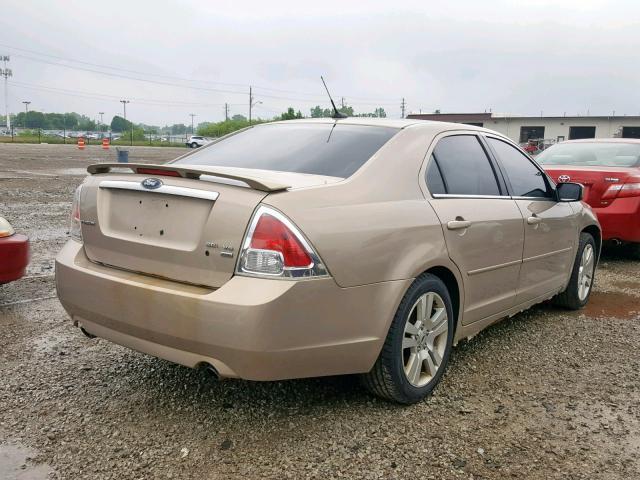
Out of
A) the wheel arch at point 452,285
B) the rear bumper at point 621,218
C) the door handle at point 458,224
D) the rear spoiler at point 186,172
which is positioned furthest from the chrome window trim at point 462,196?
the rear bumper at point 621,218

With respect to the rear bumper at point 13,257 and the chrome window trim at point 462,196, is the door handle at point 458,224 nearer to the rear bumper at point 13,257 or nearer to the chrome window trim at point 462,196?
the chrome window trim at point 462,196

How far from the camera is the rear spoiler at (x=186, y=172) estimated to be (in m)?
2.67


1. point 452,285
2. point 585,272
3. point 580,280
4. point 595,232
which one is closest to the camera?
point 452,285

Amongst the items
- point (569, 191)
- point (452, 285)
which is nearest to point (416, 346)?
point (452, 285)

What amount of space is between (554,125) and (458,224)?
193 feet

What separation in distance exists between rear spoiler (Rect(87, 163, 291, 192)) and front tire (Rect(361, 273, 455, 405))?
0.92m

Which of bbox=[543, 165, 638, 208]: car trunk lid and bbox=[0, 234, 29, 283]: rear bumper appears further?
bbox=[543, 165, 638, 208]: car trunk lid

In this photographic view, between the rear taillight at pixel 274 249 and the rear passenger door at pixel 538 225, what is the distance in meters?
2.12

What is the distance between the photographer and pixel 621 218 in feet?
22.9

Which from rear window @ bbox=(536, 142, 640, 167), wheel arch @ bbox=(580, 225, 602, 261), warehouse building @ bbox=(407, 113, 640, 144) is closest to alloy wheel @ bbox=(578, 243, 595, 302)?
wheel arch @ bbox=(580, 225, 602, 261)

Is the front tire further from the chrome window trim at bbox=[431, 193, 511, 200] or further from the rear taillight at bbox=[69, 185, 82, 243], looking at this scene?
Answer: the rear taillight at bbox=[69, 185, 82, 243]

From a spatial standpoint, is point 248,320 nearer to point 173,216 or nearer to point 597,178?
point 173,216

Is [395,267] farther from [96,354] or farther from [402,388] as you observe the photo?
[96,354]

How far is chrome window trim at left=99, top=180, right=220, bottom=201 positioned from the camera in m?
2.72
